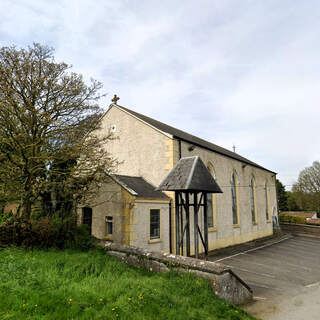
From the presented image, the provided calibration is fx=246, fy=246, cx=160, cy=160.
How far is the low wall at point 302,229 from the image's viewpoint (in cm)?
2787

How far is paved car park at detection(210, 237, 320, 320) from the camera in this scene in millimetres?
6887

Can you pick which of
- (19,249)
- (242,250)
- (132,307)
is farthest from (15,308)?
(242,250)

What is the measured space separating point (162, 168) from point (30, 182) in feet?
23.4

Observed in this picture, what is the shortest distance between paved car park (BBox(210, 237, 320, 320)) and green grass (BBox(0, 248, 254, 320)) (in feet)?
5.51

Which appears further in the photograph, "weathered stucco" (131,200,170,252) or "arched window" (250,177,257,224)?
"arched window" (250,177,257,224)

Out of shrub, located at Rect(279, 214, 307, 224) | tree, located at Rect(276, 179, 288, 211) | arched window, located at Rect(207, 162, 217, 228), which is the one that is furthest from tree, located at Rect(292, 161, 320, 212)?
arched window, located at Rect(207, 162, 217, 228)

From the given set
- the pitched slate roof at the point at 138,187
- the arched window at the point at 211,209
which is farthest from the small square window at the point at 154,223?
the arched window at the point at 211,209

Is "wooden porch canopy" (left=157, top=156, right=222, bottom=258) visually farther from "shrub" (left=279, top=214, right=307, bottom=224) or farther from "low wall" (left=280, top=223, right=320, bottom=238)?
"shrub" (left=279, top=214, right=307, bottom=224)

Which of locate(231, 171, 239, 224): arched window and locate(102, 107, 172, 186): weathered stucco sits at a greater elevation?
locate(102, 107, 172, 186): weathered stucco

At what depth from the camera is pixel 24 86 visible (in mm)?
8898

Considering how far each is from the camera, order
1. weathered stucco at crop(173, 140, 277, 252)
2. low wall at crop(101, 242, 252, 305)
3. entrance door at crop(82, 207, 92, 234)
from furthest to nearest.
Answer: weathered stucco at crop(173, 140, 277, 252) < entrance door at crop(82, 207, 92, 234) < low wall at crop(101, 242, 252, 305)

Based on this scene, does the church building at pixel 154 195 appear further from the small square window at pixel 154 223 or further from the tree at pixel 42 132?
the tree at pixel 42 132

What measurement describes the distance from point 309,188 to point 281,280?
40.0 metres

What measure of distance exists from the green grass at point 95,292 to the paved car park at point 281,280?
5.51 feet
